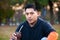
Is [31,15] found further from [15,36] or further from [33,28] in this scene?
[15,36]

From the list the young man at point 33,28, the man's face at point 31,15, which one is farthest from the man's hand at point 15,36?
the man's face at point 31,15

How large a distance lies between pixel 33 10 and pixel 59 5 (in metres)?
30.2

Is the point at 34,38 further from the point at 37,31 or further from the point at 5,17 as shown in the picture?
the point at 5,17

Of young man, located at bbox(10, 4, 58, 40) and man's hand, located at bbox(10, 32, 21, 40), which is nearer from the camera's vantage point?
man's hand, located at bbox(10, 32, 21, 40)

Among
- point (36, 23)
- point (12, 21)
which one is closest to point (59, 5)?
point (12, 21)

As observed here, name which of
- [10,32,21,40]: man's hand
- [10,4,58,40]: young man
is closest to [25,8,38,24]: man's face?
[10,4,58,40]: young man

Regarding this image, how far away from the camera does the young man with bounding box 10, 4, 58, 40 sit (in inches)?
217

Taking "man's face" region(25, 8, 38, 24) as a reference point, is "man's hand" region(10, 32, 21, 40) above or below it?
below

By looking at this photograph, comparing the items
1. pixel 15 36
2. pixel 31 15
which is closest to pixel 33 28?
pixel 31 15

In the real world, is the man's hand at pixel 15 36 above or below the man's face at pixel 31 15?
below

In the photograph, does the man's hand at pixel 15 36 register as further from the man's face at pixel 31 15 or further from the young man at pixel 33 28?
the man's face at pixel 31 15

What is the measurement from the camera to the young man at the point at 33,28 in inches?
217

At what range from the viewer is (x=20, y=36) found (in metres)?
5.59

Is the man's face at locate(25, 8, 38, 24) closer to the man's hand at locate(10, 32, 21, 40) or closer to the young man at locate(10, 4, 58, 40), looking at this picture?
the young man at locate(10, 4, 58, 40)
